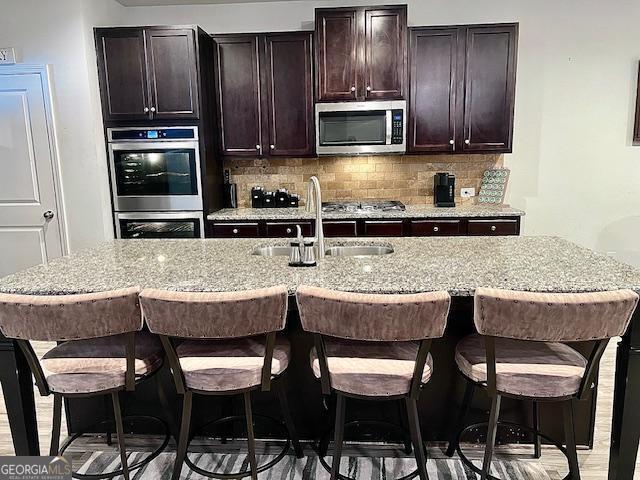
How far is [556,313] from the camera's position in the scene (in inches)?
57.5

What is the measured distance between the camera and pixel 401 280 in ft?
5.90

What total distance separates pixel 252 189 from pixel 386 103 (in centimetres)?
147

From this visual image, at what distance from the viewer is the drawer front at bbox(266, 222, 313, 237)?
13.5ft

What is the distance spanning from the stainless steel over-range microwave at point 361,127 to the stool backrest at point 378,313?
2806mm

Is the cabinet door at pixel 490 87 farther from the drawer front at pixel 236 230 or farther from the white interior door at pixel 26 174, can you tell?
the white interior door at pixel 26 174

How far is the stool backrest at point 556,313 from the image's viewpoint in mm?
1455

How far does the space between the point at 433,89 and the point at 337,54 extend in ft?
2.83

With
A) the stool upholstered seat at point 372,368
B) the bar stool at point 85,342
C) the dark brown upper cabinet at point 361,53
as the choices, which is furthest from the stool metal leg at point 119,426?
the dark brown upper cabinet at point 361,53

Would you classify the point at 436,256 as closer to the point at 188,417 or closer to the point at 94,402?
the point at 188,417

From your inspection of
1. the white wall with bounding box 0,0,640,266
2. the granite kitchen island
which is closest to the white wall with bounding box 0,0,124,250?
the white wall with bounding box 0,0,640,266

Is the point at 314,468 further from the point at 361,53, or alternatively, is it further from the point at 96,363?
the point at 361,53

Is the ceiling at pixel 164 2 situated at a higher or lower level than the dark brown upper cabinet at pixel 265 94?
higher

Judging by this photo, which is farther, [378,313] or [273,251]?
[273,251]

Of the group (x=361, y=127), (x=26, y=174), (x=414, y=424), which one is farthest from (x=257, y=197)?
(x=414, y=424)
